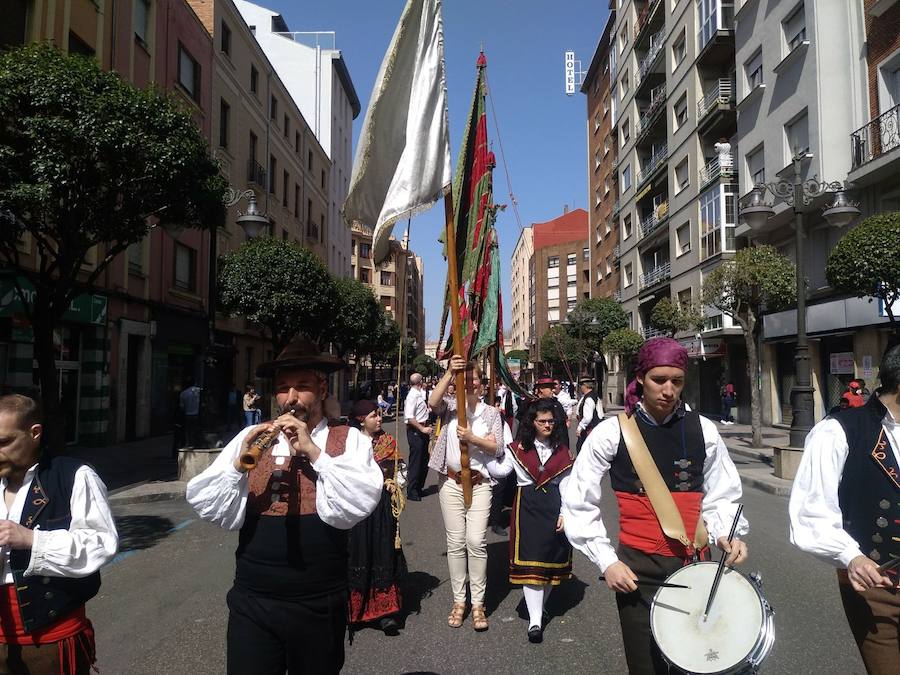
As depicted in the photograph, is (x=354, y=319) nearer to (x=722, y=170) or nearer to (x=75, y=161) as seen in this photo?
(x=722, y=170)

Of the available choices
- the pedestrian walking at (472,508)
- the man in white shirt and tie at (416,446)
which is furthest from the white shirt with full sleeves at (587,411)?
the pedestrian walking at (472,508)

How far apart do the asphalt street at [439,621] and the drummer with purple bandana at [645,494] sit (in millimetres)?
1493

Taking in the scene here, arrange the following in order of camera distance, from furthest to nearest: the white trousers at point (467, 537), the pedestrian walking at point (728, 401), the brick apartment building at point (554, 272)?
the brick apartment building at point (554, 272)
the pedestrian walking at point (728, 401)
the white trousers at point (467, 537)

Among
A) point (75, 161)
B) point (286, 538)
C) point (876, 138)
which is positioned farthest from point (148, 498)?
point (876, 138)

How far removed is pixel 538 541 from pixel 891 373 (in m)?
2.83

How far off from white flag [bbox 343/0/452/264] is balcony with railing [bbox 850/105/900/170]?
15.5m

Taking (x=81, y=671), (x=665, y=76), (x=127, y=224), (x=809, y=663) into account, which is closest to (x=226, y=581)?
(x=81, y=671)

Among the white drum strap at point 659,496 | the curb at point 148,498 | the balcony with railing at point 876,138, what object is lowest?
the curb at point 148,498

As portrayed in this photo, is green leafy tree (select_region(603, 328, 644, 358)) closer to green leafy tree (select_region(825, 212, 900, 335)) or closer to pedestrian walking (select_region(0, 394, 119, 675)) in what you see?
green leafy tree (select_region(825, 212, 900, 335))

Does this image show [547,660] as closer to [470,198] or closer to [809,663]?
[809,663]

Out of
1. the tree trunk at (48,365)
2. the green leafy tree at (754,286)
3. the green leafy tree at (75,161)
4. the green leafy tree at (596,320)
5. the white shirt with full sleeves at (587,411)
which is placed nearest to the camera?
the green leafy tree at (75,161)

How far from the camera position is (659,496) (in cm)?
278

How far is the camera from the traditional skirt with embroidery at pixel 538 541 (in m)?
4.71

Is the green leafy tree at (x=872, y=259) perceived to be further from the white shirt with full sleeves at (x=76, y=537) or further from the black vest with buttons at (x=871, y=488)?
the white shirt with full sleeves at (x=76, y=537)
